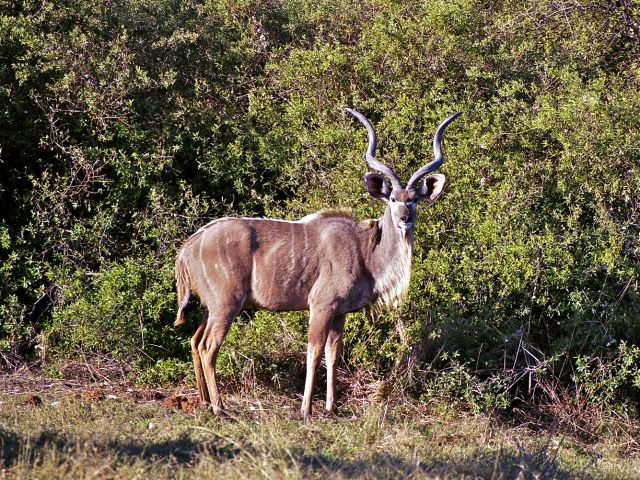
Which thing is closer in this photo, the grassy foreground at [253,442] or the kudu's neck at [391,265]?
the grassy foreground at [253,442]

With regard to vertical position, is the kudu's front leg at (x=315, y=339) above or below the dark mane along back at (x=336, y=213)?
below

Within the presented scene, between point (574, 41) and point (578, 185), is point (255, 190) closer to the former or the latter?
point (578, 185)

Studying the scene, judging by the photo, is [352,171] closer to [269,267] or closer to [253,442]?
[269,267]

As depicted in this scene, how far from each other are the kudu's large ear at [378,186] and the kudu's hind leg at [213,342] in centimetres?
129

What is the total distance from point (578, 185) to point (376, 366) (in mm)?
2251

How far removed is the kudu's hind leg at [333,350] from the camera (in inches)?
260

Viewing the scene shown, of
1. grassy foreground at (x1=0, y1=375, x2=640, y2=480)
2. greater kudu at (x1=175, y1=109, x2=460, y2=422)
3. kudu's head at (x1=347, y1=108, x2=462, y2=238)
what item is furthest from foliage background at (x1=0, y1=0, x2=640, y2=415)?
kudu's head at (x1=347, y1=108, x2=462, y2=238)

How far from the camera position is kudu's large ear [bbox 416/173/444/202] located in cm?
660

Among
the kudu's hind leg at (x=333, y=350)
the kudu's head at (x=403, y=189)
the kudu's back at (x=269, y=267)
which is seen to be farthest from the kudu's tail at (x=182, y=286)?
the kudu's head at (x=403, y=189)

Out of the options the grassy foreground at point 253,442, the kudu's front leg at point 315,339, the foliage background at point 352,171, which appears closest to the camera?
the grassy foreground at point 253,442

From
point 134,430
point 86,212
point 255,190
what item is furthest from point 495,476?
point 86,212

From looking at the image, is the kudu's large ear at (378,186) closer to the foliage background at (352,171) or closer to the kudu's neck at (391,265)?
the kudu's neck at (391,265)

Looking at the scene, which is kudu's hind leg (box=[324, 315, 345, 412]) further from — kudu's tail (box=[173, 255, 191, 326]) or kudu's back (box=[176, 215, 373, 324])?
kudu's tail (box=[173, 255, 191, 326])

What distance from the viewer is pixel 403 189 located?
651 cm
